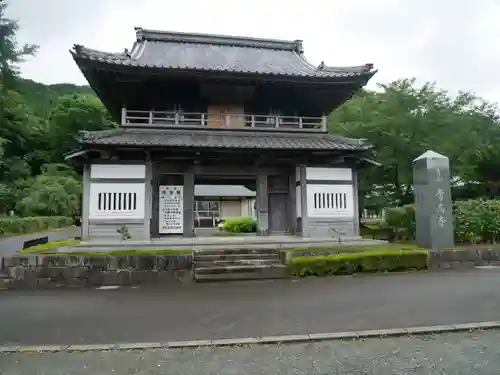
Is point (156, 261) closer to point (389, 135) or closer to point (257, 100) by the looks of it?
point (257, 100)

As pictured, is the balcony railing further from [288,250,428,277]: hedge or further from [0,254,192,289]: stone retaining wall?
[288,250,428,277]: hedge

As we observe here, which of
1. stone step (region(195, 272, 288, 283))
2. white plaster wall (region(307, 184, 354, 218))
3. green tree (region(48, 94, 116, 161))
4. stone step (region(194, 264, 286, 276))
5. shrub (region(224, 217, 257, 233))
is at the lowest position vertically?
→ stone step (region(195, 272, 288, 283))

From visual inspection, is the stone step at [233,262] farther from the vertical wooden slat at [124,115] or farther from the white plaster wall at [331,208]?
the vertical wooden slat at [124,115]

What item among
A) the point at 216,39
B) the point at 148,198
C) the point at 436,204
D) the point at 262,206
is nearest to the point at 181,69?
the point at 148,198

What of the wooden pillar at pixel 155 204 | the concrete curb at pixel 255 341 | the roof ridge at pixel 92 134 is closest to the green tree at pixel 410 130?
the wooden pillar at pixel 155 204

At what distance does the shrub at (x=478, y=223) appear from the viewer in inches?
507

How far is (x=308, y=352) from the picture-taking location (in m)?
4.55

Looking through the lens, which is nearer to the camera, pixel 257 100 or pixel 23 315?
pixel 23 315

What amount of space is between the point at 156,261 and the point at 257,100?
26.6ft

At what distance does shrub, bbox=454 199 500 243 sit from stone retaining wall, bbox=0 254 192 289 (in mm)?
9638

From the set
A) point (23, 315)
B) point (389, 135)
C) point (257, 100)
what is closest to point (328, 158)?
point (257, 100)

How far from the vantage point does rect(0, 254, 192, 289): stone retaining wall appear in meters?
9.02

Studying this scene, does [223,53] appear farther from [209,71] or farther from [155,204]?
[155,204]

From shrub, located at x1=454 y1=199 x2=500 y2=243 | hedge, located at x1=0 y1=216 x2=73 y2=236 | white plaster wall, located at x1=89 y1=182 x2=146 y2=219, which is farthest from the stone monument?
hedge, located at x1=0 y1=216 x2=73 y2=236
